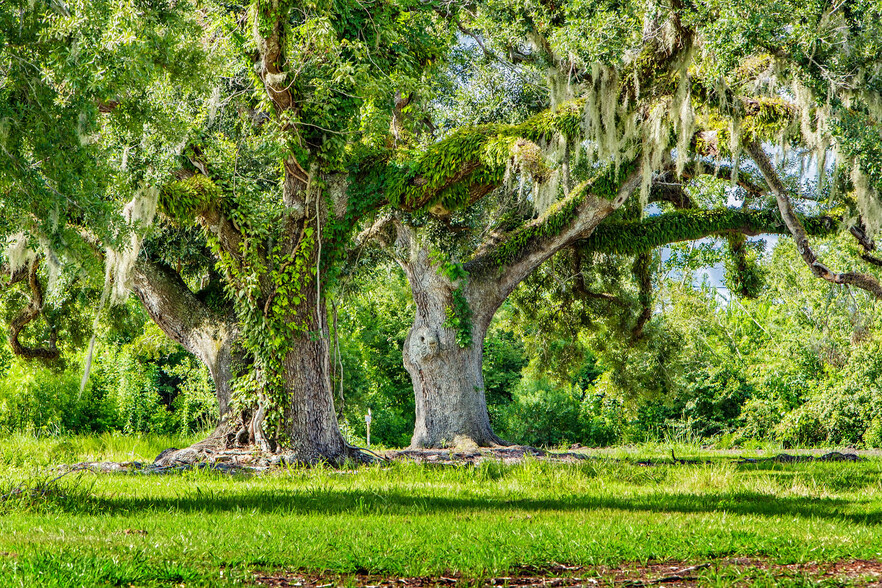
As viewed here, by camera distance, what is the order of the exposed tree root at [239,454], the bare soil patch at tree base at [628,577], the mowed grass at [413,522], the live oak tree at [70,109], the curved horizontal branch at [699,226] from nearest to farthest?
the bare soil patch at tree base at [628,577]
the mowed grass at [413,522]
the live oak tree at [70,109]
the exposed tree root at [239,454]
the curved horizontal branch at [699,226]

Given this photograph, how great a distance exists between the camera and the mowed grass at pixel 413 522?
14.9ft

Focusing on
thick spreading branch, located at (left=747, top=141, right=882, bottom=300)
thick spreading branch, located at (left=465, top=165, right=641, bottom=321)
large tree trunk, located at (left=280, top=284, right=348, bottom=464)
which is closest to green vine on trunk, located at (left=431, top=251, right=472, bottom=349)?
thick spreading branch, located at (left=465, top=165, right=641, bottom=321)

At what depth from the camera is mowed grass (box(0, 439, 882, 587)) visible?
4.53m

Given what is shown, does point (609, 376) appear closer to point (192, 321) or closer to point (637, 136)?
point (637, 136)

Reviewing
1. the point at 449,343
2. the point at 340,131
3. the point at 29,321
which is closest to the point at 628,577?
the point at 340,131

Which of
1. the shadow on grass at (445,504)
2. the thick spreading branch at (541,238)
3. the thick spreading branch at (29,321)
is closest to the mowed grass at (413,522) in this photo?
the shadow on grass at (445,504)

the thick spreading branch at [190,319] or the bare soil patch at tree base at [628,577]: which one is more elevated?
the thick spreading branch at [190,319]

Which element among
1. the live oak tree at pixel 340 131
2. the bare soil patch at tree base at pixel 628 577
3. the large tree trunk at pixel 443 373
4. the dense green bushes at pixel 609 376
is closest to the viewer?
the bare soil patch at tree base at pixel 628 577

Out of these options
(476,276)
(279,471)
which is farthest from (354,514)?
(476,276)

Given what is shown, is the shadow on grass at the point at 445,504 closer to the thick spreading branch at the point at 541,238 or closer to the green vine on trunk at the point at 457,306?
the thick spreading branch at the point at 541,238

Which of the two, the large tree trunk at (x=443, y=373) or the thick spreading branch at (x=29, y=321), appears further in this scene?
the thick spreading branch at (x=29, y=321)

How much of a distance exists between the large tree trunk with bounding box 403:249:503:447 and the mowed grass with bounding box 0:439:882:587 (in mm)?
4666

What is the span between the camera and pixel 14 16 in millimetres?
6891

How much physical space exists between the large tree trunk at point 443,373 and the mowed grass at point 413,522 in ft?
15.3
